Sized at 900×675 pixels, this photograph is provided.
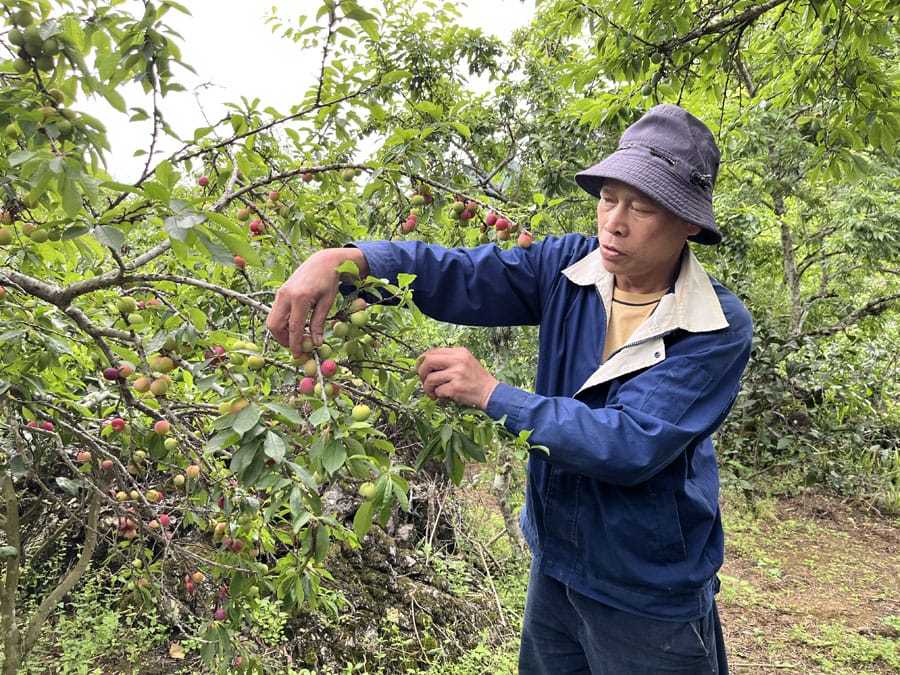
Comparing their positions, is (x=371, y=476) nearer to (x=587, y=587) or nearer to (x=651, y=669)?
(x=587, y=587)

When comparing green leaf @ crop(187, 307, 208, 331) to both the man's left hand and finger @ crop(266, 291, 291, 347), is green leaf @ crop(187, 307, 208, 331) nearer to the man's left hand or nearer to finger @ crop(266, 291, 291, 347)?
finger @ crop(266, 291, 291, 347)

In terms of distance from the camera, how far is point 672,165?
141 cm

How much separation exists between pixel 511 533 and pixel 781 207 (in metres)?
5.36

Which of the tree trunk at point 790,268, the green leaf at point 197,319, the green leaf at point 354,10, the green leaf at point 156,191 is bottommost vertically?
the green leaf at point 197,319

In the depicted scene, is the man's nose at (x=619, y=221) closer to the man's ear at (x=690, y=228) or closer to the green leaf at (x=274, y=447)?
the man's ear at (x=690, y=228)

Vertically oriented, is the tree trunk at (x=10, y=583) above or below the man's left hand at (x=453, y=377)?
below

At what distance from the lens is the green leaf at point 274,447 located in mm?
909

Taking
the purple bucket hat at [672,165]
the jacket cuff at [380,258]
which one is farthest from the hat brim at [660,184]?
the jacket cuff at [380,258]

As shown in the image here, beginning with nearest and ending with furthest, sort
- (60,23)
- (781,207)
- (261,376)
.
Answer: (60,23) → (261,376) → (781,207)

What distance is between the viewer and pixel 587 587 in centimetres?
155

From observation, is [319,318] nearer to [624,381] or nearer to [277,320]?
[277,320]

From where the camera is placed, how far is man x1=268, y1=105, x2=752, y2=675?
125cm

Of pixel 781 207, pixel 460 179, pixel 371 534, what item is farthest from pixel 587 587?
pixel 781 207

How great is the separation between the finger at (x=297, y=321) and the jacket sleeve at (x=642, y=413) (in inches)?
14.6
